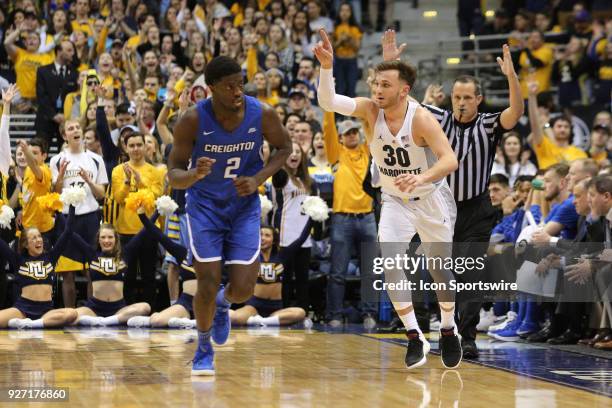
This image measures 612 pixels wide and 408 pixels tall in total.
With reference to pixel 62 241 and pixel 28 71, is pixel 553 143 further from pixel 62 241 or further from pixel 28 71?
pixel 28 71

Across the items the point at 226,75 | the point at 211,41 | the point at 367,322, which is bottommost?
the point at 367,322

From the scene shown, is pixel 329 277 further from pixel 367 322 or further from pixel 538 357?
pixel 538 357

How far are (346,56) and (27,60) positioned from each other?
16.9ft

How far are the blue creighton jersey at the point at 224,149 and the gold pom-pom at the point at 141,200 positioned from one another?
4.70 metres

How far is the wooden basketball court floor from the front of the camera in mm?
6297

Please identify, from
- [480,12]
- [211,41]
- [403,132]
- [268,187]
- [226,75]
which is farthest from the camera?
[480,12]

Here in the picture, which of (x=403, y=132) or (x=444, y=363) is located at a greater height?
(x=403, y=132)

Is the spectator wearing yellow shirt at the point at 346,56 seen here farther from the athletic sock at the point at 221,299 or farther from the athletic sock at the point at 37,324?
the athletic sock at the point at 221,299

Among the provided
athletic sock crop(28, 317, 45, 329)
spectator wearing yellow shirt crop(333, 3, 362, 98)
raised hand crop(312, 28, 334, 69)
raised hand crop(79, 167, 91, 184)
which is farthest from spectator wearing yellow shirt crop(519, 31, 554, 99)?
raised hand crop(312, 28, 334, 69)

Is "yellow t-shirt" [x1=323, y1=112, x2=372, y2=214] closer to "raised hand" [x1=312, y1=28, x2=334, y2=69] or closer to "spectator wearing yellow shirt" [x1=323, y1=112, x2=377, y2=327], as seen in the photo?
"spectator wearing yellow shirt" [x1=323, y1=112, x2=377, y2=327]

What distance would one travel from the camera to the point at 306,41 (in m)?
17.8

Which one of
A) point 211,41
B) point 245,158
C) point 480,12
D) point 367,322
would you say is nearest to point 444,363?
point 245,158

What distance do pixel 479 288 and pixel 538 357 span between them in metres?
1.00

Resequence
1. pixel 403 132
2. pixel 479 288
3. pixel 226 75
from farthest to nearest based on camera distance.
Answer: pixel 479 288 < pixel 403 132 < pixel 226 75
